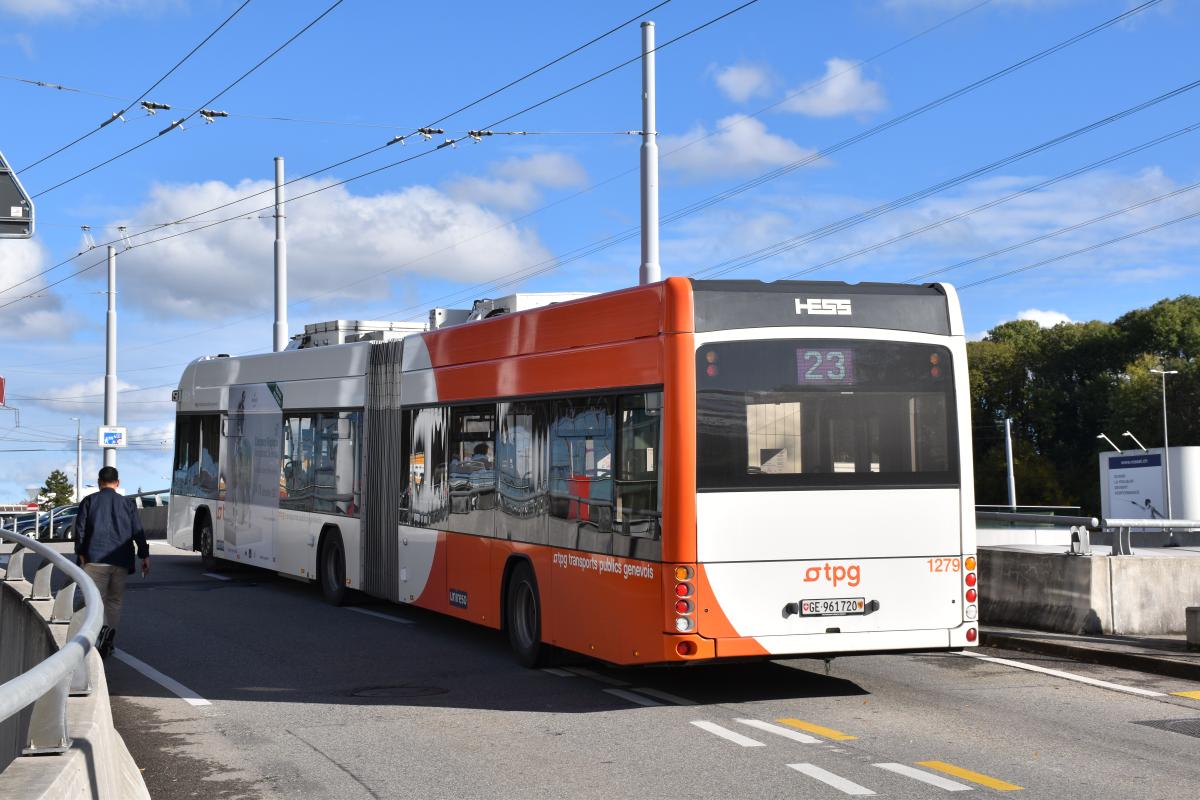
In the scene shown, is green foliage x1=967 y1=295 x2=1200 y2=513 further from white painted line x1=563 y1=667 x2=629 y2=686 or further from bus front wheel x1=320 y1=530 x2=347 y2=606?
white painted line x1=563 y1=667 x2=629 y2=686

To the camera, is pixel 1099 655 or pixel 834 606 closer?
pixel 834 606

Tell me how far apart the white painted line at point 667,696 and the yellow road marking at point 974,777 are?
2.81 m

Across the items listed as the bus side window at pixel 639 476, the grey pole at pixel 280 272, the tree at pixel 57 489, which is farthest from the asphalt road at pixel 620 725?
the tree at pixel 57 489

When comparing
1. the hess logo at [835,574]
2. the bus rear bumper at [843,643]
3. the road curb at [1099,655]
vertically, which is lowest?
the road curb at [1099,655]

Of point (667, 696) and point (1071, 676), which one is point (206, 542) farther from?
point (1071, 676)

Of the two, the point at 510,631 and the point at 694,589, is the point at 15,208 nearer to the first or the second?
the point at 510,631

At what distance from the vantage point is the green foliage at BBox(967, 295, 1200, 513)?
8694cm

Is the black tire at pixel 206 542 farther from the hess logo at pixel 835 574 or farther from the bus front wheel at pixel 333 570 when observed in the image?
the hess logo at pixel 835 574

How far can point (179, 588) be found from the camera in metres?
22.0

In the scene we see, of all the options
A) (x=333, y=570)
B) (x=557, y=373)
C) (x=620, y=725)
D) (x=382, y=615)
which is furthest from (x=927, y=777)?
(x=333, y=570)

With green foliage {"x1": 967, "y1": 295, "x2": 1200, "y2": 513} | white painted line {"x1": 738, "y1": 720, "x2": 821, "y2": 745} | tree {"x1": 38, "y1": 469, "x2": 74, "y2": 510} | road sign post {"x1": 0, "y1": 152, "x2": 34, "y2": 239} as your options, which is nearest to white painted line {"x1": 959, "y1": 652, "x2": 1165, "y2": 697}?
white painted line {"x1": 738, "y1": 720, "x2": 821, "y2": 745}

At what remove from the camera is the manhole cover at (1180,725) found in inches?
392

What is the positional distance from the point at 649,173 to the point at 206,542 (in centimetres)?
1009

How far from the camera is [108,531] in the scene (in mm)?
14336
